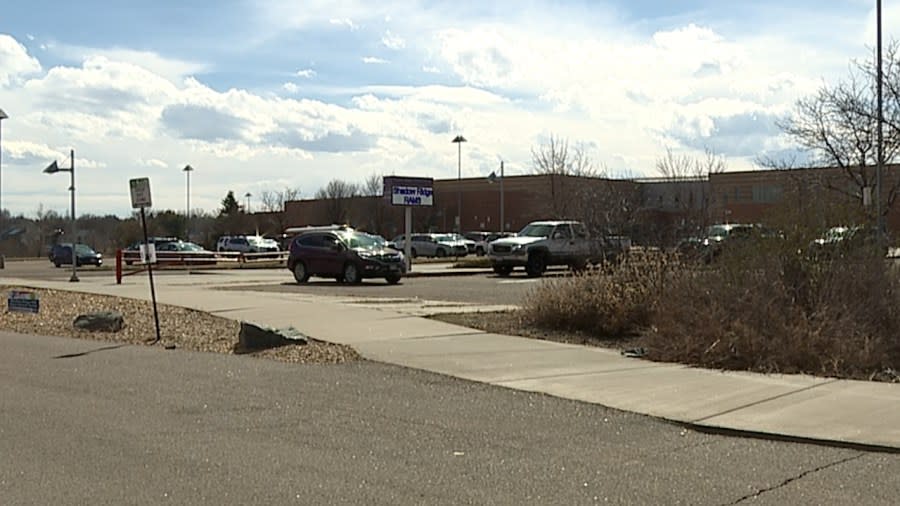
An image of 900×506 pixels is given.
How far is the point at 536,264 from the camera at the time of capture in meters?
32.6

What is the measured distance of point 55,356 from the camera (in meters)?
14.1

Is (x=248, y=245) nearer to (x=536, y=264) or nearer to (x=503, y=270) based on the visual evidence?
(x=503, y=270)

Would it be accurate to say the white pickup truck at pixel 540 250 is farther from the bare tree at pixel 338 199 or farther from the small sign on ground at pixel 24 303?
the bare tree at pixel 338 199

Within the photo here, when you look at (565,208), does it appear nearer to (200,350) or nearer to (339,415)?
(200,350)

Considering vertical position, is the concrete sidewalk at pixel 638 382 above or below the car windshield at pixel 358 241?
below

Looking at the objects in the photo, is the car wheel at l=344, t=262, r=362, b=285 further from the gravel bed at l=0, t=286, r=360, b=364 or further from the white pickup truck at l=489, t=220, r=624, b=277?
the gravel bed at l=0, t=286, r=360, b=364

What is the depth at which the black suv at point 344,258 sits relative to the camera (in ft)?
96.7

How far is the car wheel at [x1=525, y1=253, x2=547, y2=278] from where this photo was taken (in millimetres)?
32562

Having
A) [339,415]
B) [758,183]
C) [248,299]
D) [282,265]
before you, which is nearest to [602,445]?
[339,415]

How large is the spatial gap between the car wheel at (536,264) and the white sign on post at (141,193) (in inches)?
717

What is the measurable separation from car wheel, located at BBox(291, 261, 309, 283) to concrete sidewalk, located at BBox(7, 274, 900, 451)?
13.1 metres

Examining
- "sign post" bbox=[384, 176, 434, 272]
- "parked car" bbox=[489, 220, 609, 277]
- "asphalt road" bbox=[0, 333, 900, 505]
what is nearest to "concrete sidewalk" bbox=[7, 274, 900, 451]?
"asphalt road" bbox=[0, 333, 900, 505]

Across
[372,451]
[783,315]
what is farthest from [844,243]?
[372,451]

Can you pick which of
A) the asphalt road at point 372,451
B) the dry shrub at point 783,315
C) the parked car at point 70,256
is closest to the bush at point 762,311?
the dry shrub at point 783,315
